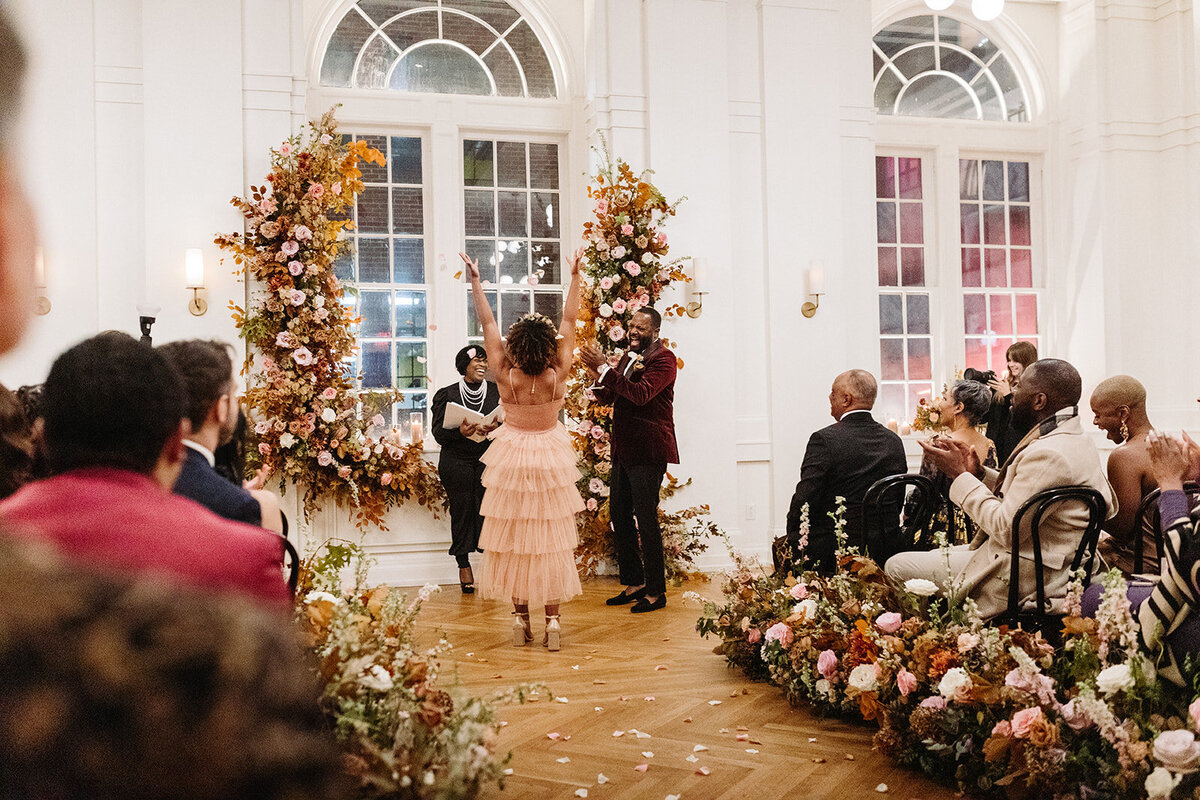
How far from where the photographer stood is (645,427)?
5977mm

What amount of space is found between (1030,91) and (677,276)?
453cm

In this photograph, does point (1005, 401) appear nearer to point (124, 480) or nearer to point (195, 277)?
point (195, 277)

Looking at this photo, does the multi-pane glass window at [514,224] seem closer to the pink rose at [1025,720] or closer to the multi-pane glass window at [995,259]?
the multi-pane glass window at [995,259]

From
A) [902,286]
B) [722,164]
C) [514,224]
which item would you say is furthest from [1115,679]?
[902,286]

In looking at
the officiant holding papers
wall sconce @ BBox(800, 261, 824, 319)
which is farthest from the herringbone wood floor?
wall sconce @ BBox(800, 261, 824, 319)

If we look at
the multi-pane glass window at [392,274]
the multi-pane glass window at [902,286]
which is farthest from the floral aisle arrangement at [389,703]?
the multi-pane glass window at [902,286]

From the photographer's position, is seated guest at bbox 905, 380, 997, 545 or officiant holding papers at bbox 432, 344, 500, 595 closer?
seated guest at bbox 905, 380, 997, 545

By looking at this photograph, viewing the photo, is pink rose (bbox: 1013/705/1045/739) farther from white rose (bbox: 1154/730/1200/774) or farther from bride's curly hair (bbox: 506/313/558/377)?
bride's curly hair (bbox: 506/313/558/377)

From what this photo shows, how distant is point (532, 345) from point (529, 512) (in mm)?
824

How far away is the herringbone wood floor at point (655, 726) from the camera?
123 inches

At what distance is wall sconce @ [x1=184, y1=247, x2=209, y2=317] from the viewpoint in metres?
6.68

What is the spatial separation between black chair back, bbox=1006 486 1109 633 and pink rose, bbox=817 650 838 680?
0.66 metres

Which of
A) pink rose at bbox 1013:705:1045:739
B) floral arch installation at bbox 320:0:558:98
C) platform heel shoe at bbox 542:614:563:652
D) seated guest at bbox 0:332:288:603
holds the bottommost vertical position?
platform heel shoe at bbox 542:614:563:652

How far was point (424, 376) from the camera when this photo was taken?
7875 mm
